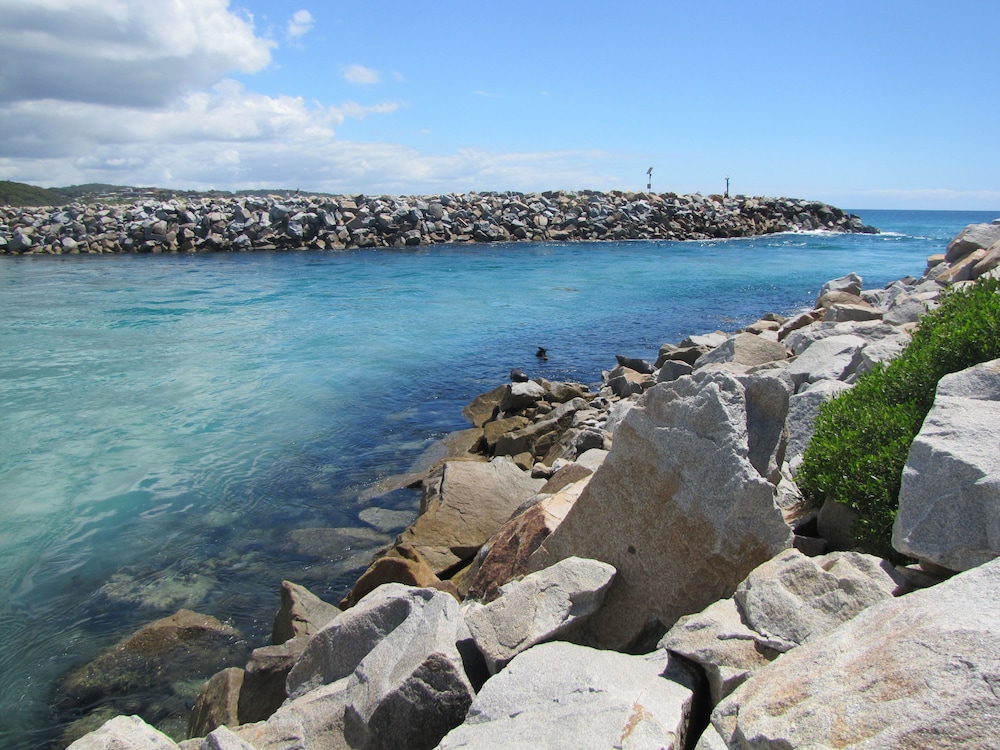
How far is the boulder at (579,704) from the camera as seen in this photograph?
2669mm

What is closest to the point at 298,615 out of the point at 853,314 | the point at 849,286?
the point at 853,314

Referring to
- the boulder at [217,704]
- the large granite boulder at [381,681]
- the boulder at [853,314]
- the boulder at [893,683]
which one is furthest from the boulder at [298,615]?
the boulder at [853,314]

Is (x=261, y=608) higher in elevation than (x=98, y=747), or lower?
lower

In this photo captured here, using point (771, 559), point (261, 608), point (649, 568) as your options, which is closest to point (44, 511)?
point (261, 608)

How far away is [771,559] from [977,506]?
0.95 metres

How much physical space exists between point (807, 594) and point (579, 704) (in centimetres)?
120

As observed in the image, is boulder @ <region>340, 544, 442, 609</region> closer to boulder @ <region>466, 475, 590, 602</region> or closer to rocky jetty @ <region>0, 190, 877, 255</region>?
boulder @ <region>466, 475, 590, 602</region>

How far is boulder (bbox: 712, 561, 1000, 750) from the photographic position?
2021 mm

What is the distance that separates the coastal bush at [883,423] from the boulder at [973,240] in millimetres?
10686

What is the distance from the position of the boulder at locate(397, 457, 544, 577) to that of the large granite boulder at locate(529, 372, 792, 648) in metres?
2.53

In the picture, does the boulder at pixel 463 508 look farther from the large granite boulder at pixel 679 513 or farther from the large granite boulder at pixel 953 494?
the large granite boulder at pixel 953 494

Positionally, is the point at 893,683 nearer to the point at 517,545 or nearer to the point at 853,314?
the point at 517,545

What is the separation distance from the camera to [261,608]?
6.41 metres

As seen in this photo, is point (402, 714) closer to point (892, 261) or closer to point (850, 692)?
point (850, 692)
